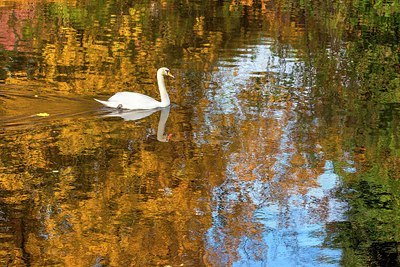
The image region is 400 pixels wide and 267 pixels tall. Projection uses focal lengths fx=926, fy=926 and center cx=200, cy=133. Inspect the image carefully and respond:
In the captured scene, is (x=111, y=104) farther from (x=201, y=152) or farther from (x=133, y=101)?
(x=201, y=152)

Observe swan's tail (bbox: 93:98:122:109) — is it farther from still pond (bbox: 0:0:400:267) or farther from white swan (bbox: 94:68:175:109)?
still pond (bbox: 0:0:400:267)

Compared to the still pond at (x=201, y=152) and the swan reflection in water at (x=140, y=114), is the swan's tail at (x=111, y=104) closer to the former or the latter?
the swan reflection in water at (x=140, y=114)

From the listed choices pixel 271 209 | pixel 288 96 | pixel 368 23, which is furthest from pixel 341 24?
pixel 271 209

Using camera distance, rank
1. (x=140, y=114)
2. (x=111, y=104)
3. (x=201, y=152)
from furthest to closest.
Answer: (x=140, y=114) → (x=111, y=104) → (x=201, y=152)

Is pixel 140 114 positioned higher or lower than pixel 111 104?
lower

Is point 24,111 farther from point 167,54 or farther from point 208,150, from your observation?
point 167,54

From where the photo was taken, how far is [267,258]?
8.16 meters

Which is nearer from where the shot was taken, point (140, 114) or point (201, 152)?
point (201, 152)

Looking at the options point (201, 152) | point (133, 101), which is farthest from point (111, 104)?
point (201, 152)

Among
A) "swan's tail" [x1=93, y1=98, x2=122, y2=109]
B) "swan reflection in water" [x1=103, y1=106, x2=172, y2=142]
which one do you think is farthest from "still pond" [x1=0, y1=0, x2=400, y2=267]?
"swan's tail" [x1=93, y1=98, x2=122, y2=109]

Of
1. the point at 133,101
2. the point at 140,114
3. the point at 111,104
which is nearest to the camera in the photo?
the point at 133,101

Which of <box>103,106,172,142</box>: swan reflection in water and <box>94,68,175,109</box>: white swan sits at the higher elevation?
<box>94,68,175,109</box>: white swan

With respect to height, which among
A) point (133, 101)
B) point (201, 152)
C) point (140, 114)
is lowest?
point (140, 114)

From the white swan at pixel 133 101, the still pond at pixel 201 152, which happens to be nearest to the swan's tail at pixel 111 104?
the white swan at pixel 133 101
